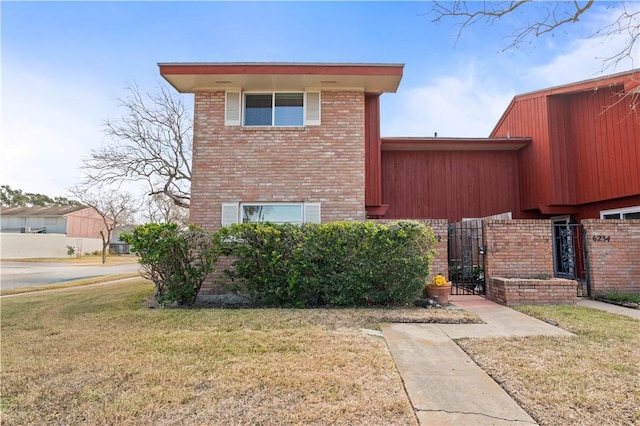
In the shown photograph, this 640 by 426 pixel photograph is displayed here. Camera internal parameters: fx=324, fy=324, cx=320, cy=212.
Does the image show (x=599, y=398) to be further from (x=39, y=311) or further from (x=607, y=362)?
(x=39, y=311)

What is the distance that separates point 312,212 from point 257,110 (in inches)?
127

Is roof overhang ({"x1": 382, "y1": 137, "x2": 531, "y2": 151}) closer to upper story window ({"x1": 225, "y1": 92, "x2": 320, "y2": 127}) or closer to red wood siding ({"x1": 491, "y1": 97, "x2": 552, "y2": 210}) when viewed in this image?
red wood siding ({"x1": 491, "y1": 97, "x2": 552, "y2": 210})

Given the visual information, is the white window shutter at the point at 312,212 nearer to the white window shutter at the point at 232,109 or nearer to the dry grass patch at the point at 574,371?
the white window shutter at the point at 232,109

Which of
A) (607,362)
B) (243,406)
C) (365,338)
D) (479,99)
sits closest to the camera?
(243,406)

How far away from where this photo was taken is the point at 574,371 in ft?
10.9

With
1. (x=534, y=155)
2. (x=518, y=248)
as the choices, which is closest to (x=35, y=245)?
(x=518, y=248)

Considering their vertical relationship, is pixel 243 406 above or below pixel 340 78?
below

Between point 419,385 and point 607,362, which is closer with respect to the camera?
point 419,385

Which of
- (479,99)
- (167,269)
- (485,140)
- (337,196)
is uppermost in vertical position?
(479,99)

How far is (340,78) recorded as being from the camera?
26.9 feet

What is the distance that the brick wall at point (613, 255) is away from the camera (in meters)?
7.61

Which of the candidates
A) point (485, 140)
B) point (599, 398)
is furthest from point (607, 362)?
point (485, 140)

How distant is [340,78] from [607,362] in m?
7.34

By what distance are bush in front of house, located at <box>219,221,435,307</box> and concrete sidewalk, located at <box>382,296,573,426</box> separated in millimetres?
1349
